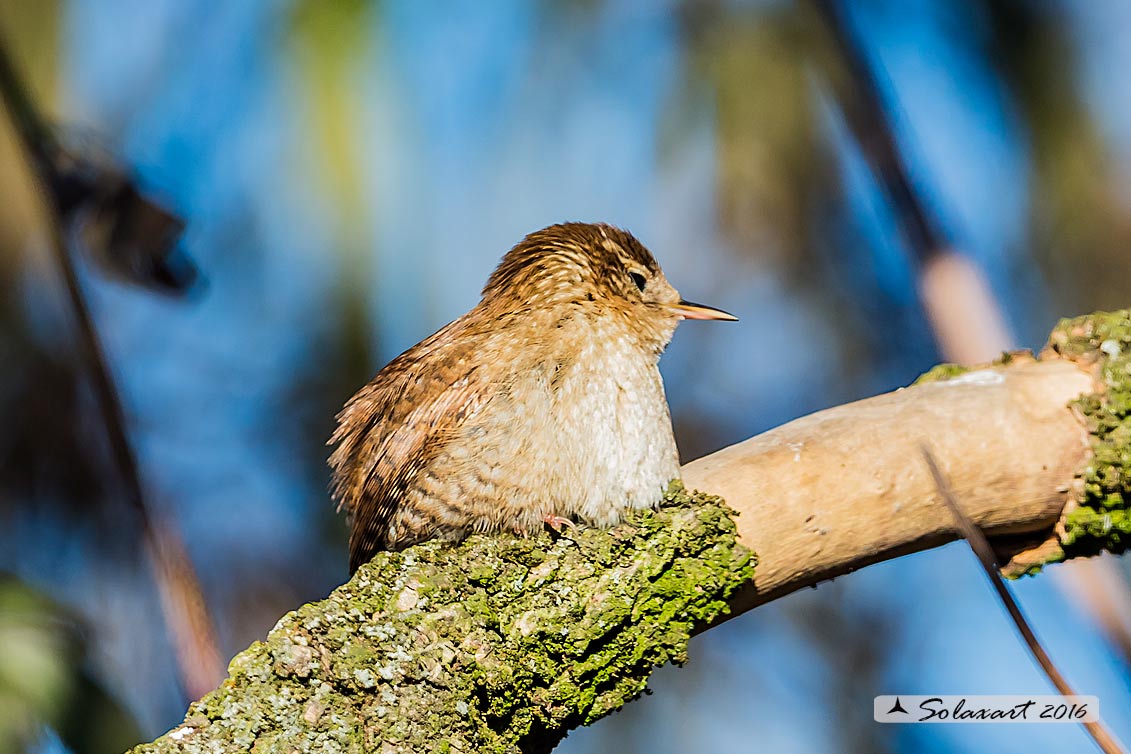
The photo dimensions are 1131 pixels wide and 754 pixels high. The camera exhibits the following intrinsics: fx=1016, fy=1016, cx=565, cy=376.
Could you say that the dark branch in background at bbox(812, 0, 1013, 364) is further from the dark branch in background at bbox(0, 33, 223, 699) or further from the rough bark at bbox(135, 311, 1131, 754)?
the dark branch in background at bbox(0, 33, 223, 699)

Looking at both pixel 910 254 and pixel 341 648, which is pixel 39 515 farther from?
pixel 910 254

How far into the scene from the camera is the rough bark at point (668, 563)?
209cm

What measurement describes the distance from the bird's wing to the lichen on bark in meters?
0.34

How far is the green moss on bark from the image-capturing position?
2639mm

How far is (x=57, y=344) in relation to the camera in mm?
6121

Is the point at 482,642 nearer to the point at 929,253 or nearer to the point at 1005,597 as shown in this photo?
the point at 1005,597

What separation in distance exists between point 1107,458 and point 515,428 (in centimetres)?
155

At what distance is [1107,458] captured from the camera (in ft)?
8.66

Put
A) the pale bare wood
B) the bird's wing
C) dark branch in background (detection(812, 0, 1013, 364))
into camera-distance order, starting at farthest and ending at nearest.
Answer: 1. dark branch in background (detection(812, 0, 1013, 364))
2. the bird's wing
3. the pale bare wood

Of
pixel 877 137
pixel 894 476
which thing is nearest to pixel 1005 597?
pixel 894 476

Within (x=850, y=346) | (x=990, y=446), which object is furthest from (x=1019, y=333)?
(x=990, y=446)

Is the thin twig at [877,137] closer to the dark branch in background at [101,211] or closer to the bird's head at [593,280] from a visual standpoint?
the bird's head at [593,280]

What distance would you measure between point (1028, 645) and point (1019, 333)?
5.42 m

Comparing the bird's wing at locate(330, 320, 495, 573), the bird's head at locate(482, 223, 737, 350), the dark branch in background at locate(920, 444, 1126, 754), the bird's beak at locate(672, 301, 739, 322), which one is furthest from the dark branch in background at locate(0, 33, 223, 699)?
the dark branch in background at locate(920, 444, 1126, 754)
